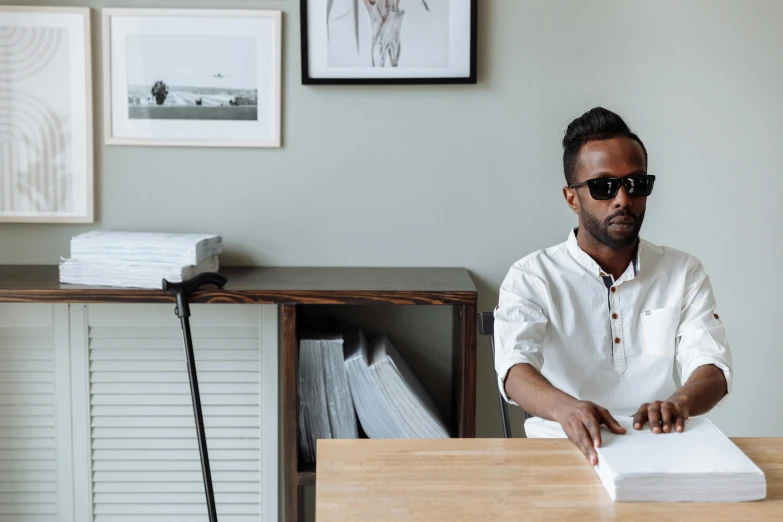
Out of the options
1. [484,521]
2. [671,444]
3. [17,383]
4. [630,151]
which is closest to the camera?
[484,521]

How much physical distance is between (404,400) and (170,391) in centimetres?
68

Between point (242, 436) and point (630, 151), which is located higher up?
point (630, 151)

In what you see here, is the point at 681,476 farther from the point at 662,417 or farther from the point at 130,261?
the point at 130,261

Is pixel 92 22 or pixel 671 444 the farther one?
pixel 92 22

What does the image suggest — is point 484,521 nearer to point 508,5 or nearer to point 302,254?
point 302,254

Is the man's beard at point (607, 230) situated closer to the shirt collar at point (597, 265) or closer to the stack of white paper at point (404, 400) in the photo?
the shirt collar at point (597, 265)

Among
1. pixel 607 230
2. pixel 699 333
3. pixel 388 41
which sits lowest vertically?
pixel 699 333

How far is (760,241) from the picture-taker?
8.23 ft

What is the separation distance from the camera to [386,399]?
7.27ft

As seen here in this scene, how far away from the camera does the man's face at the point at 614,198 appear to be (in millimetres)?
1708

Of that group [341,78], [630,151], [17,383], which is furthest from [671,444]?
[17,383]

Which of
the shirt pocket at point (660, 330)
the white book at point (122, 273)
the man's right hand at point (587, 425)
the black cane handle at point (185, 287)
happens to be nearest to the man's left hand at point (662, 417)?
the man's right hand at point (587, 425)

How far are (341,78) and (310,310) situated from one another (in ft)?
2.42

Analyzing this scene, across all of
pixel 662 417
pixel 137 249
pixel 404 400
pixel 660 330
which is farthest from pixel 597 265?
pixel 137 249
